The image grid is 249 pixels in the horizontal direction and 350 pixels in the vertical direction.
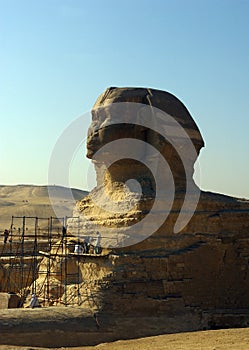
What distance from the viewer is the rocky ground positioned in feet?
35.5

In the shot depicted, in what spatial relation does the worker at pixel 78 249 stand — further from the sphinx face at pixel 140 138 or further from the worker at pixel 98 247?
Result: the sphinx face at pixel 140 138

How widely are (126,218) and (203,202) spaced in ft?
7.65

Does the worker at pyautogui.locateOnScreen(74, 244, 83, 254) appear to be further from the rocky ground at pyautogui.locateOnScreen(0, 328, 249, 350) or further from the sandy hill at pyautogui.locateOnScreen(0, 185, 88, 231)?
the sandy hill at pyautogui.locateOnScreen(0, 185, 88, 231)

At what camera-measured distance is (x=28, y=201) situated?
7044 cm

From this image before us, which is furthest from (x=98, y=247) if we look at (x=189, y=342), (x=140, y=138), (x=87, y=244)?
(x=189, y=342)

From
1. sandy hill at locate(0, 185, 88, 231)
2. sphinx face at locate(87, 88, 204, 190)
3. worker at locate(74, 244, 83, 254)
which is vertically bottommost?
worker at locate(74, 244, 83, 254)

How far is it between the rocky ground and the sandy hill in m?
28.7

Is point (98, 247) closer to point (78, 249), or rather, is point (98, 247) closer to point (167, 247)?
point (78, 249)

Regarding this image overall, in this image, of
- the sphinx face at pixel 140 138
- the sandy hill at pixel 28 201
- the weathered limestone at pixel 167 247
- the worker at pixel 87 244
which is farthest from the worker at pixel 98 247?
the sandy hill at pixel 28 201

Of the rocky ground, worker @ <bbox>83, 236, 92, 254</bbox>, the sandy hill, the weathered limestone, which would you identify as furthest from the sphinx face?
the sandy hill

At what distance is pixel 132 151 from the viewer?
1533 cm

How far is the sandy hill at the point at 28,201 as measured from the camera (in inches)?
2185

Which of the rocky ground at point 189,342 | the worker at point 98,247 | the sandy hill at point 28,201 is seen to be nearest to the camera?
the rocky ground at point 189,342

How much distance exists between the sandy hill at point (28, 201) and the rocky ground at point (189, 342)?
2869 cm
